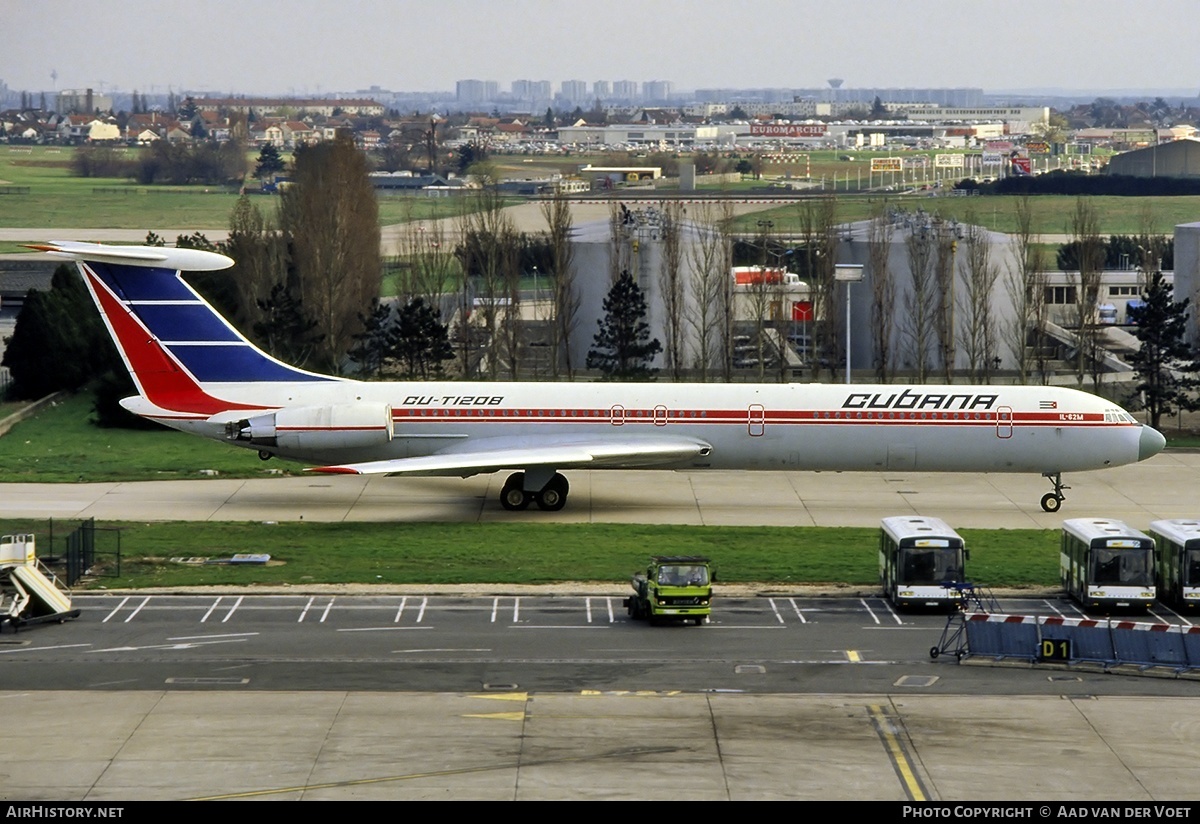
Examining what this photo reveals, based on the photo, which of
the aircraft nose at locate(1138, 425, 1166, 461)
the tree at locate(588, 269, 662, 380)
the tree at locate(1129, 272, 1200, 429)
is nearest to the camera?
the aircraft nose at locate(1138, 425, 1166, 461)

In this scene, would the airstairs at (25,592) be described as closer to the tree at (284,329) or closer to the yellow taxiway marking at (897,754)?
the yellow taxiway marking at (897,754)

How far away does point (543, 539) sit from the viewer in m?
45.7

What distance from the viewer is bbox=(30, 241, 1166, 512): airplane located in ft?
165

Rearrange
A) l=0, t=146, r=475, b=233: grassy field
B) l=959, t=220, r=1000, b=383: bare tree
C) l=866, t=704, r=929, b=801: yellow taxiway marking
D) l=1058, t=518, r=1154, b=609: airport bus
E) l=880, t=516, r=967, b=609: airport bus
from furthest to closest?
l=0, t=146, r=475, b=233: grassy field
l=959, t=220, r=1000, b=383: bare tree
l=1058, t=518, r=1154, b=609: airport bus
l=880, t=516, r=967, b=609: airport bus
l=866, t=704, r=929, b=801: yellow taxiway marking

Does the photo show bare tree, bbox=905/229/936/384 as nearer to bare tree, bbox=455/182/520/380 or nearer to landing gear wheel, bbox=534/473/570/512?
bare tree, bbox=455/182/520/380

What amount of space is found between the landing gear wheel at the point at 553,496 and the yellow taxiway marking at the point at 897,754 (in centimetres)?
2177

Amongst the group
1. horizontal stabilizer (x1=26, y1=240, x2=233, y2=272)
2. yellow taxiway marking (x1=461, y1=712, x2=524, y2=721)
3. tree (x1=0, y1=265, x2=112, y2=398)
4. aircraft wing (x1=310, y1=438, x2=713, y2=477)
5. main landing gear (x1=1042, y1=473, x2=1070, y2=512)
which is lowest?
yellow taxiway marking (x1=461, y1=712, x2=524, y2=721)

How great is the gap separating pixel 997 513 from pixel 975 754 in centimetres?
2482

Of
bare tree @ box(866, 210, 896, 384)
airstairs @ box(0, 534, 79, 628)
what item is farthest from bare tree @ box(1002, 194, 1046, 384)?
airstairs @ box(0, 534, 79, 628)

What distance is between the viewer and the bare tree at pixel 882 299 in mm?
79375

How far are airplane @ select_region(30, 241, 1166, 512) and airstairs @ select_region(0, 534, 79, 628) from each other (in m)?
13.3

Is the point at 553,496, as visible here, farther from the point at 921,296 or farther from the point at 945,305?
the point at 945,305

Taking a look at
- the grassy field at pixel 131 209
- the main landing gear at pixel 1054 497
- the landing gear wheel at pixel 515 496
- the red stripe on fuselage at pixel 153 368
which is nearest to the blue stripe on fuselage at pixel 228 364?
the red stripe on fuselage at pixel 153 368

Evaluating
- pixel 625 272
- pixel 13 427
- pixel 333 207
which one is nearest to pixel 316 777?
pixel 13 427
